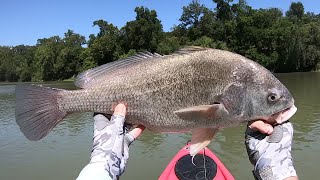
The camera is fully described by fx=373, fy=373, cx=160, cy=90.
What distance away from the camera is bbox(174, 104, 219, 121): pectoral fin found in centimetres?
292

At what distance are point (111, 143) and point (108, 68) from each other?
2.32 ft

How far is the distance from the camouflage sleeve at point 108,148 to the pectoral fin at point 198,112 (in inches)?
21.1

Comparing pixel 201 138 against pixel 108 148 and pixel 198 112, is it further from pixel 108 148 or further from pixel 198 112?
pixel 108 148

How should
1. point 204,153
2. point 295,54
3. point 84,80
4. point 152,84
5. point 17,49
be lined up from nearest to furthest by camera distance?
point 152,84, point 84,80, point 204,153, point 295,54, point 17,49

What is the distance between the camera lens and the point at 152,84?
10.4 ft

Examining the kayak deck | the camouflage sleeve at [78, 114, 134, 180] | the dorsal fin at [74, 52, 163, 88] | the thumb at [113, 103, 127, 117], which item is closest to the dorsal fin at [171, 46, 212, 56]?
the dorsal fin at [74, 52, 163, 88]

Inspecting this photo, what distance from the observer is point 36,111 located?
323 centimetres

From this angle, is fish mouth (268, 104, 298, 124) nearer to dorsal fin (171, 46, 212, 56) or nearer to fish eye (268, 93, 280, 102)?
fish eye (268, 93, 280, 102)

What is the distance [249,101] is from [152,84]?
32.0 inches

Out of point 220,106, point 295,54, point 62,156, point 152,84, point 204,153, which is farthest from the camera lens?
point 295,54

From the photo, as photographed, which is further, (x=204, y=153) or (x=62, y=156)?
(x=62, y=156)

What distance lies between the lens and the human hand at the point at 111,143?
117 inches

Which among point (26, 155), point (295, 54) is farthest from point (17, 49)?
point (26, 155)

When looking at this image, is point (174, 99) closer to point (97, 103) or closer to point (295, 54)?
point (97, 103)
